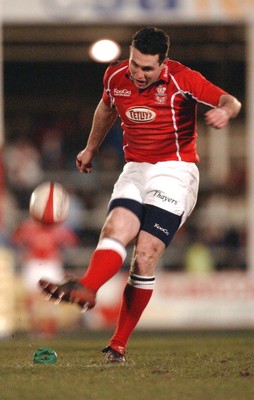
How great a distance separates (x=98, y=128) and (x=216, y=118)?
142cm

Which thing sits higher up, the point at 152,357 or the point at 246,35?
the point at 246,35

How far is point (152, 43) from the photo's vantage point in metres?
6.69

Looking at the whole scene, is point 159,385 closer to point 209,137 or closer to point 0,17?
point 0,17

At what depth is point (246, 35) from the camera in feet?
56.7

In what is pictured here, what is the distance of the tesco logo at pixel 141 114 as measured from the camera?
6957mm

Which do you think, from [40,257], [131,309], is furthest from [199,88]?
[40,257]

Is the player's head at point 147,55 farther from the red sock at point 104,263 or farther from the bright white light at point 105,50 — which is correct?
the bright white light at point 105,50

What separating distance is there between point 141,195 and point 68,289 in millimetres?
1042

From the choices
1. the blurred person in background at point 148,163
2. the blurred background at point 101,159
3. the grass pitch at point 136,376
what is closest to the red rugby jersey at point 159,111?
the blurred person in background at point 148,163

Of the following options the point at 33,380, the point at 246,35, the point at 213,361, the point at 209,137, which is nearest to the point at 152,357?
the point at 213,361

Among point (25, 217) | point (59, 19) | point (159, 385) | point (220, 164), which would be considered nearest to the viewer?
point (159, 385)

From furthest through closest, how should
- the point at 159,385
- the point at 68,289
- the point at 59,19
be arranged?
the point at 59,19
the point at 68,289
the point at 159,385

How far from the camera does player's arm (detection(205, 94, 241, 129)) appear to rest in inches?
244

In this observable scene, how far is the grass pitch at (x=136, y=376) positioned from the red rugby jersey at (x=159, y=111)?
1.37 metres
